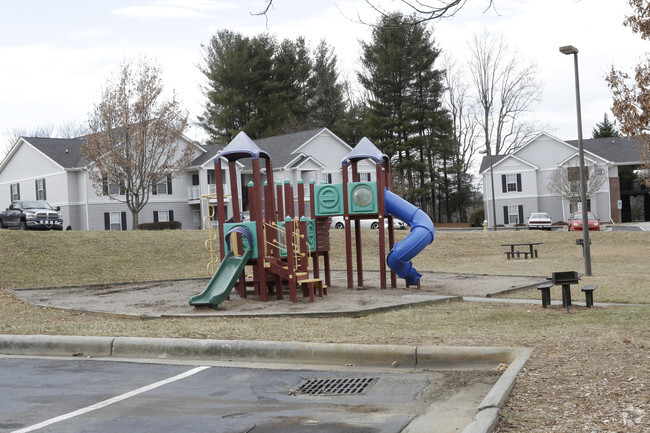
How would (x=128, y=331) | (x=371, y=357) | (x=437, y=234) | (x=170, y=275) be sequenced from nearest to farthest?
(x=371, y=357) < (x=128, y=331) < (x=170, y=275) < (x=437, y=234)

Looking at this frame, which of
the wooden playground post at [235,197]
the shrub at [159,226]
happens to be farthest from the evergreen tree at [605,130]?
the wooden playground post at [235,197]

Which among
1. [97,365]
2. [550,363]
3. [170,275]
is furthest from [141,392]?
[170,275]

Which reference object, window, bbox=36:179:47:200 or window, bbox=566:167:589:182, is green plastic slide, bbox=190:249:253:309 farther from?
window, bbox=566:167:589:182

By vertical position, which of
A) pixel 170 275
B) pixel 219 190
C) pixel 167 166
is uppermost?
pixel 167 166

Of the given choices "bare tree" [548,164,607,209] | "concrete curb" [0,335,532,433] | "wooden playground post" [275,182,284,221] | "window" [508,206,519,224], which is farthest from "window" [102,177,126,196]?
"bare tree" [548,164,607,209]

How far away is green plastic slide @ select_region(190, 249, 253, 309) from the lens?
13.5m

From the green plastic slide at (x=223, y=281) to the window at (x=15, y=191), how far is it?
4313 centimetres

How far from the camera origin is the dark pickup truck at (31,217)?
34312mm

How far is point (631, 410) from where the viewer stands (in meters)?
5.39

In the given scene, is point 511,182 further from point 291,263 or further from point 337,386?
point 337,386

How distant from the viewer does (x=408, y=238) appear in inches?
678

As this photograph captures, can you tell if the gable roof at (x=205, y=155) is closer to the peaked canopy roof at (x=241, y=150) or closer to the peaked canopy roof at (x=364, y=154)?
the peaked canopy roof at (x=364, y=154)

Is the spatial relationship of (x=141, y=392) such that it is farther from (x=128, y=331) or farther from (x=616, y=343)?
(x=616, y=343)

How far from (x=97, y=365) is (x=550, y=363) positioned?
527cm
